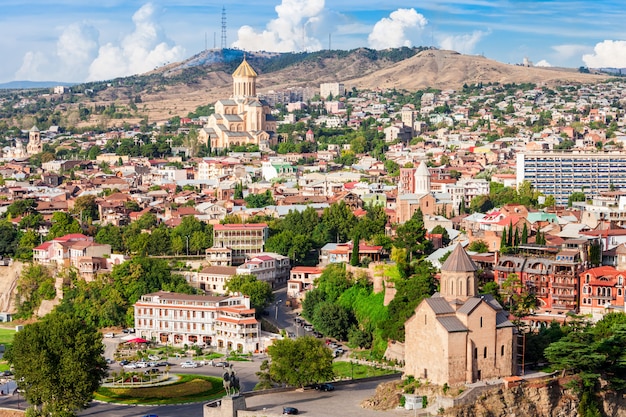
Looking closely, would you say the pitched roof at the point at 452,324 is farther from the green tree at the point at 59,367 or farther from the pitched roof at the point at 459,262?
the green tree at the point at 59,367

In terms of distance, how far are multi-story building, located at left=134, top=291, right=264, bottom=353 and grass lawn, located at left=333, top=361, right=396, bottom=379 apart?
568 centimetres

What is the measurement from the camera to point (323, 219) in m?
62.2

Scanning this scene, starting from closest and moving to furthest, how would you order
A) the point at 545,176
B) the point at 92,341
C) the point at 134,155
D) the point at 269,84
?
the point at 92,341 → the point at 545,176 → the point at 134,155 → the point at 269,84

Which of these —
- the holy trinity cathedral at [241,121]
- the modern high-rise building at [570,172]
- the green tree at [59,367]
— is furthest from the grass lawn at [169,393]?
the holy trinity cathedral at [241,121]

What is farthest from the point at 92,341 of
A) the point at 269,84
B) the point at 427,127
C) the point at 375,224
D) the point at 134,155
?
the point at 269,84

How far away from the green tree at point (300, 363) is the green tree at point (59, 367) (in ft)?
17.7

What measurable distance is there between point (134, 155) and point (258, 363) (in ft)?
200

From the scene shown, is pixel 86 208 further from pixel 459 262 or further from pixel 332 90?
pixel 332 90

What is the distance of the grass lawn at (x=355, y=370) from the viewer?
4088 cm

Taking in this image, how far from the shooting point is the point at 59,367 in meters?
37.2

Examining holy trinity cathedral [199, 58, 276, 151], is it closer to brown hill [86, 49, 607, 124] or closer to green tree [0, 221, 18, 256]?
brown hill [86, 49, 607, 124]

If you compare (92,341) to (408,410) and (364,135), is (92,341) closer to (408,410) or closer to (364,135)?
(408,410)

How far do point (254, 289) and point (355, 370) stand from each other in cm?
1008

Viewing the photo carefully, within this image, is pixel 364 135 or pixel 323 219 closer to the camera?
pixel 323 219
